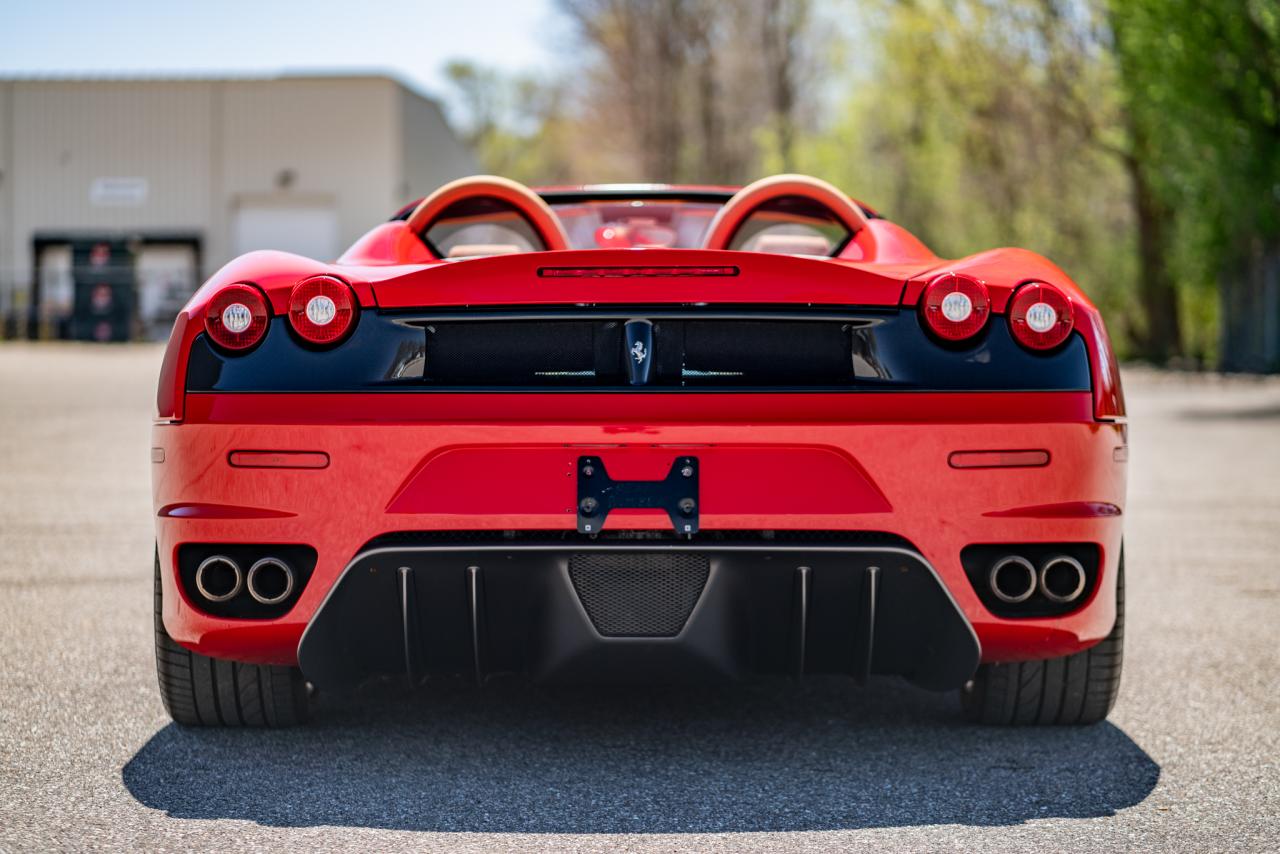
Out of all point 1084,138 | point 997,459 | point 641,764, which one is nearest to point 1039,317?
point 997,459

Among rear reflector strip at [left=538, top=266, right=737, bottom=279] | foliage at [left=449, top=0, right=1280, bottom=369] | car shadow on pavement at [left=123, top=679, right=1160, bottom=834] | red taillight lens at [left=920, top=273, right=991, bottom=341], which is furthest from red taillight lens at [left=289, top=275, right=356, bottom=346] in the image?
foliage at [left=449, top=0, right=1280, bottom=369]

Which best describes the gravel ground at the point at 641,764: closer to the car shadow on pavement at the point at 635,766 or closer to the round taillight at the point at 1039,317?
the car shadow on pavement at the point at 635,766

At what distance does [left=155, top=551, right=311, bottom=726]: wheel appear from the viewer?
3.71m

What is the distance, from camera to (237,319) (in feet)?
11.1

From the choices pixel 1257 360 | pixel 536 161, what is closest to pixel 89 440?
pixel 1257 360

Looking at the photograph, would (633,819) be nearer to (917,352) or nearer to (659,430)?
(659,430)

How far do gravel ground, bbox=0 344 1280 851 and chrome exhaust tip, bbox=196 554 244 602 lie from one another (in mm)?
406

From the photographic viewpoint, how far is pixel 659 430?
3197 millimetres

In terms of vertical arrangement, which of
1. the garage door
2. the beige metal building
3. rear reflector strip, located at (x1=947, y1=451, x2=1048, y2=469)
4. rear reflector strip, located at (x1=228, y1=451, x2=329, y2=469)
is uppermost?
the beige metal building

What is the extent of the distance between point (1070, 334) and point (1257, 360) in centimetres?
2243

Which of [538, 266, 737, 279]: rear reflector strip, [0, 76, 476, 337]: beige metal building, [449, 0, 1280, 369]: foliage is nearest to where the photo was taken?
[538, 266, 737, 279]: rear reflector strip

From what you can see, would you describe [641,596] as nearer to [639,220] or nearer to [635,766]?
[635,766]

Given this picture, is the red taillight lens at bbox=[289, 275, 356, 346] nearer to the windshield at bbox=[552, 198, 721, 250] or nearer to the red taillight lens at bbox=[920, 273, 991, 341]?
the red taillight lens at bbox=[920, 273, 991, 341]

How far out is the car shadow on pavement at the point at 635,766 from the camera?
320 centimetres
